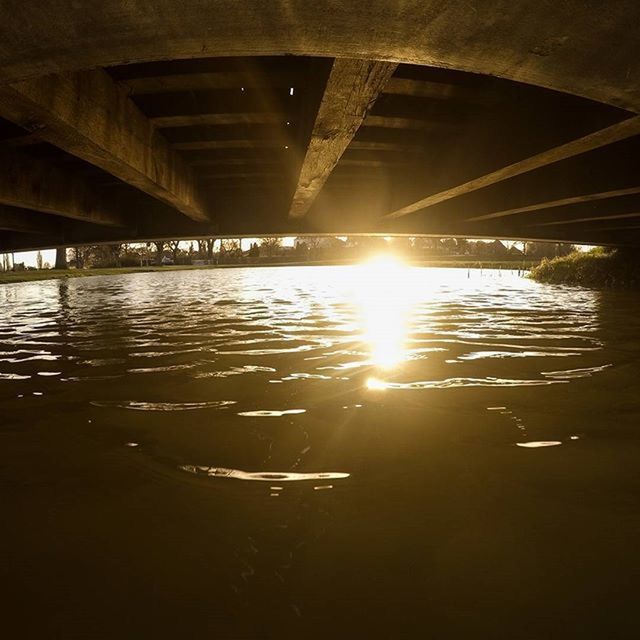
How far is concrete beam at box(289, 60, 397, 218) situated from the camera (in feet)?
10.1

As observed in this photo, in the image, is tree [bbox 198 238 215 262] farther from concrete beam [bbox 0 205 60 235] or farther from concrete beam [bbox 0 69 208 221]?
concrete beam [bbox 0 69 208 221]

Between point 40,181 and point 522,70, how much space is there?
276 inches

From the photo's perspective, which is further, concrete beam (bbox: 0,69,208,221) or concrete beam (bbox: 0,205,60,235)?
concrete beam (bbox: 0,205,60,235)

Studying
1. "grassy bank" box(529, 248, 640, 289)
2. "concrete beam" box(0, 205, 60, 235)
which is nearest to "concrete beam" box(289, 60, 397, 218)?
"concrete beam" box(0, 205, 60, 235)

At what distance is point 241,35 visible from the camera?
234 cm

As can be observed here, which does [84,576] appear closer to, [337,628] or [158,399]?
[337,628]

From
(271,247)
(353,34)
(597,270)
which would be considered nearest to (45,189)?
(353,34)

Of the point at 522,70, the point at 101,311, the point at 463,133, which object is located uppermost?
the point at 463,133

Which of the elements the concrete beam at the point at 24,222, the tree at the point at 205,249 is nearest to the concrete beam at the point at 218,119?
the concrete beam at the point at 24,222

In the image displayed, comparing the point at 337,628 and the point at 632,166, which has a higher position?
the point at 632,166

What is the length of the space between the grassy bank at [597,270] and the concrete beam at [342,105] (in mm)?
13787

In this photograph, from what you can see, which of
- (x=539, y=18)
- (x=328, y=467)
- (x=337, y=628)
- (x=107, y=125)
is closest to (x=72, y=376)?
(x=107, y=125)

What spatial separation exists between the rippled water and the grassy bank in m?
13.2

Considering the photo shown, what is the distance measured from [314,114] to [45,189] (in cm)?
529
